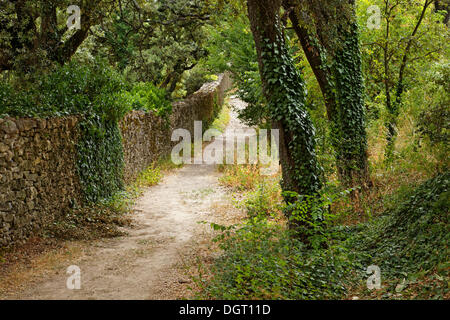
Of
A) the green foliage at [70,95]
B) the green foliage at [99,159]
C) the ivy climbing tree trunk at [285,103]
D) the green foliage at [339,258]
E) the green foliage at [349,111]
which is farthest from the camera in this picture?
the green foliage at [99,159]

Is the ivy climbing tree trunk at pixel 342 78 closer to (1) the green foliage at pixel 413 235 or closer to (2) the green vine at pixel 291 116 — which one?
(2) the green vine at pixel 291 116

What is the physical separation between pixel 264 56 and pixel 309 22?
188cm

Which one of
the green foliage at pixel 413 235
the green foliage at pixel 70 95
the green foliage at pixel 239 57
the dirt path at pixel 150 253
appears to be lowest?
the dirt path at pixel 150 253

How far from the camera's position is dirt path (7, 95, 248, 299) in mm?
6199

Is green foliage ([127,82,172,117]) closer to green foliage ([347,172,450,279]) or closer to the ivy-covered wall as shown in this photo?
the ivy-covered wall

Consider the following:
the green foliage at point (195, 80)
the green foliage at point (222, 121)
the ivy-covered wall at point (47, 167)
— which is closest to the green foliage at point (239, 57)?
the ivy-covered wall at point (47, 167)

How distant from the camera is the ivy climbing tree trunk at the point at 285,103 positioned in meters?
7.78

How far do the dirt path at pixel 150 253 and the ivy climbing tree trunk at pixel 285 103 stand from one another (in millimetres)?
2343

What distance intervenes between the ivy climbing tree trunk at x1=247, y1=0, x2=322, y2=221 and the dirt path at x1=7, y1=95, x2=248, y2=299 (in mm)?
2343

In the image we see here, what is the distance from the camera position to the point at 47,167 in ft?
28.7

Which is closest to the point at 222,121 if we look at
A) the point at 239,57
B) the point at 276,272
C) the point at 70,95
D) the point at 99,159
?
the point at 239,57

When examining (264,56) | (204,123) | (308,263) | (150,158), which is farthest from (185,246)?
(204,123)

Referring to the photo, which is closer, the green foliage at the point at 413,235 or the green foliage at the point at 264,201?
the green foliage at the point at 413,235
